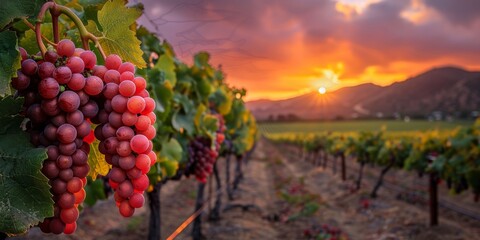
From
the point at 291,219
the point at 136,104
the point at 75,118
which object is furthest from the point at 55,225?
the point at 291,219

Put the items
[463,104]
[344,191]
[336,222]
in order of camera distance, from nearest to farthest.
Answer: [336,222] → [344,191] → [463,104]

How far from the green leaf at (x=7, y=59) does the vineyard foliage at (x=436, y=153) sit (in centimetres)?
1043

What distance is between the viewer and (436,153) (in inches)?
548

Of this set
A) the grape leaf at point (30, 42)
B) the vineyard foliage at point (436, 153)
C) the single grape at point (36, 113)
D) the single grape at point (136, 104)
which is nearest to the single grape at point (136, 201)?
the single grape at point (136, 104)

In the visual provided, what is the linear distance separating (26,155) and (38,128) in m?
0.11

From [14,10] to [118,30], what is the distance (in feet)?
0.97

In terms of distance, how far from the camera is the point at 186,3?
2.18 meters

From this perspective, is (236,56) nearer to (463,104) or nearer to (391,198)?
(391,198)

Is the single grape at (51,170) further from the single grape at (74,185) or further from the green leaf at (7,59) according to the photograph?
the green leaf at (7,59)

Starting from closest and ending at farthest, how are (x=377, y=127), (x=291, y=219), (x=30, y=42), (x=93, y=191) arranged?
1. (x=30, y=42)
2. (x=93, y=191)
3. (x=291, y=219)
4. (x=377, y=127)

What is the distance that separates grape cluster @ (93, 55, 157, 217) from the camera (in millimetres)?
1091

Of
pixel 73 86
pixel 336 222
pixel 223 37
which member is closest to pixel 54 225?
pixel 73 86

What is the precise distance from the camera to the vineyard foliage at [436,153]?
10.2 metres

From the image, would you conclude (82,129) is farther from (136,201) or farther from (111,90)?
(136,201)
